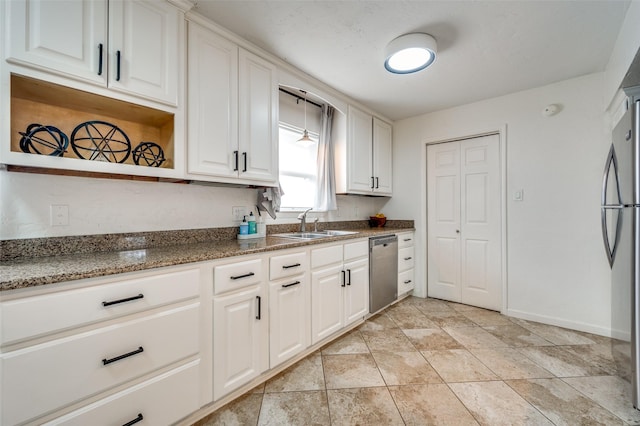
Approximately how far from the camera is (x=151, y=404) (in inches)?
48.4

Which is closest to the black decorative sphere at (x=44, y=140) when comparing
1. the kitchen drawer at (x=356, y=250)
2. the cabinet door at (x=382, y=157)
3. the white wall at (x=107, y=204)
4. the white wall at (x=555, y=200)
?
the white wall at (x=107, y=204)

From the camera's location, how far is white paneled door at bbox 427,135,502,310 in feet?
10.1

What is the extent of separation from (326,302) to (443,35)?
2.27 m

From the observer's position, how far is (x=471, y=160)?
3.25m

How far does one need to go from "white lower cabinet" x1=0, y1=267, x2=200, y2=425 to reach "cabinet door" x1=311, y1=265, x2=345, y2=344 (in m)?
0.95

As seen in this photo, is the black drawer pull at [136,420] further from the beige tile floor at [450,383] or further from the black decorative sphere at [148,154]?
the black decorative sphere at [148,154]

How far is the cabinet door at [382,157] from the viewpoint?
11.5ft

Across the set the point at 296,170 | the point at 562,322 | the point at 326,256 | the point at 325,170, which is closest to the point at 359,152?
the point at 325,170

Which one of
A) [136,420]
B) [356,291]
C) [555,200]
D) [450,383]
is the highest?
[555,200]

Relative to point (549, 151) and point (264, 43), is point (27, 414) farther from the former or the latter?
point (549, 151)

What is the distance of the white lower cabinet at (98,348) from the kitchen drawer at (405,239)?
2.51 meters

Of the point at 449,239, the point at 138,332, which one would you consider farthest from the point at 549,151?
the point at 138,332

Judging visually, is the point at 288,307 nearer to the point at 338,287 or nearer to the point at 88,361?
the point at 338,287

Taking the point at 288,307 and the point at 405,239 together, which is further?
the point at 405,239
